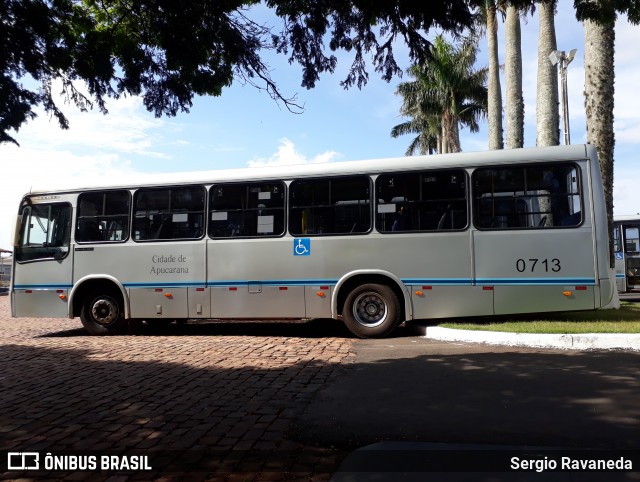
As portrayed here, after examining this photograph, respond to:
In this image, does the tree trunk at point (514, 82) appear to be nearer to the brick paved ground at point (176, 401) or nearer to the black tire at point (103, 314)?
the brick paved ground at point (176, 401)

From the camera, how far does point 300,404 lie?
15.7 feet

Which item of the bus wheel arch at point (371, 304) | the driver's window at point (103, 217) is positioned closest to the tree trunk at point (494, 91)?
the bus wheel arch at point (371, 304)

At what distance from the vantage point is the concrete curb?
7012 millimetres

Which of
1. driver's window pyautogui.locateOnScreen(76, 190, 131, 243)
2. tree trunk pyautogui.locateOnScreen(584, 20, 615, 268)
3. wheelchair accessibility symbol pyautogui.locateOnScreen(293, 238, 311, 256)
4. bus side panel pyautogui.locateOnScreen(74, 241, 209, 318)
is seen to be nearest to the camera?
wheelchair accessibility symbol pyautogui.locateOnScreen(293, 238, 311, 256)

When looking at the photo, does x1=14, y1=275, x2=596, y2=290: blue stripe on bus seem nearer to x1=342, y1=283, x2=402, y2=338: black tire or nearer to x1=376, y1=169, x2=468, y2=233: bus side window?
x1=342, y1=283, x2=402, y2=338: black tire

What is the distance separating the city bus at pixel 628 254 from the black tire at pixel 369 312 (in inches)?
477

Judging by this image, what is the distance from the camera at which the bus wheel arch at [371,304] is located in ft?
29.0

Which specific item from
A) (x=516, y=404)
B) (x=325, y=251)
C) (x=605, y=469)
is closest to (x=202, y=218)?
(x=325, y=251)

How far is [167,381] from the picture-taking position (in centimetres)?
588

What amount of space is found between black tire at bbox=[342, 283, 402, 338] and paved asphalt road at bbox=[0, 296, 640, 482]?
883 mm

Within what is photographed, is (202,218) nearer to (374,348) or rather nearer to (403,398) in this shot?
(374,348)

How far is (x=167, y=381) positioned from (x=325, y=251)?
13.0ft

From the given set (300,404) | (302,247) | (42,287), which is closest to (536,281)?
(302,247)

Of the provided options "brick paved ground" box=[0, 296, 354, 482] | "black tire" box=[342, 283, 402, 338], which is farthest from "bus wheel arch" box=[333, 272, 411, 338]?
"brick paved ground" box=[0, 296, 354, 482]
